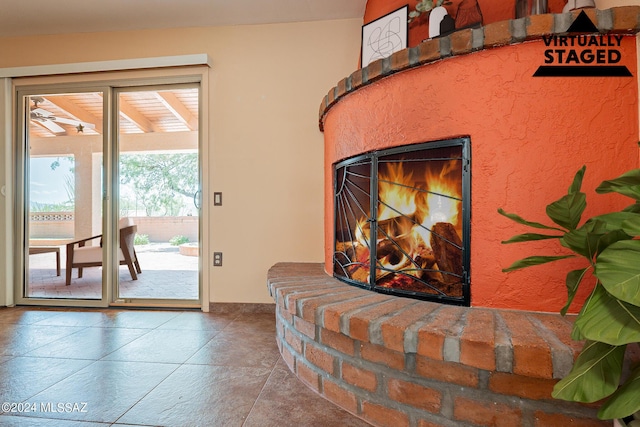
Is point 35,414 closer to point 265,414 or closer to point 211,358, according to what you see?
point 211,358

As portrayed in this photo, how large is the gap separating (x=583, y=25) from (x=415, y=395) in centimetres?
136

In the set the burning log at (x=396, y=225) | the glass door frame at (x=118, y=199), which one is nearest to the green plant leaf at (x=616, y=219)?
the burning log at (x=396, y=225)

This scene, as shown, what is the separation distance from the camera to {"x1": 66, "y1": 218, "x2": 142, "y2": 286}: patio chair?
9.11ft

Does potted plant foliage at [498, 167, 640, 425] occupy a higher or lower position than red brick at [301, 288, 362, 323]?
higher

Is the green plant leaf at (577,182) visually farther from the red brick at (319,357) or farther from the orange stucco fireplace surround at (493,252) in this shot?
the red brick at (319,357)

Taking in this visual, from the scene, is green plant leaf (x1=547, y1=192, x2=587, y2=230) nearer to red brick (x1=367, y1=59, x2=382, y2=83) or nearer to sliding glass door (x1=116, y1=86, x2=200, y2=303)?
red brick (x1=367, y1=59, x2=382, y2=83)

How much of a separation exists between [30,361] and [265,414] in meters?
1.35

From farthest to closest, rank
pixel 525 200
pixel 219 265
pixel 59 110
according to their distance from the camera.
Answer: pixel 59 110 → pixel 219 265 → pixel 525 200

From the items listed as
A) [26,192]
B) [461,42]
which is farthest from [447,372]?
[26,192]

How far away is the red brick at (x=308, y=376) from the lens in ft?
4.62

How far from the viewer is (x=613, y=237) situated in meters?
0.76

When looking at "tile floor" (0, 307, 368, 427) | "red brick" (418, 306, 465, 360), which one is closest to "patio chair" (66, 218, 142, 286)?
"tile floor" (0, 307, 368, 427)

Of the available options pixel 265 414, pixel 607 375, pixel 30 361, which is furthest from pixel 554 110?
pixel 30 361

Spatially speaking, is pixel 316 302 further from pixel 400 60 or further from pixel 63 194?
pixel 63 194
